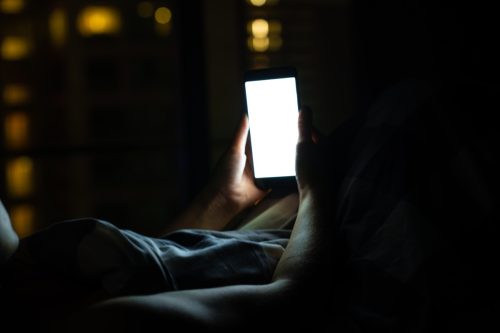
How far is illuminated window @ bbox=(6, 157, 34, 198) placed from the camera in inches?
99.7

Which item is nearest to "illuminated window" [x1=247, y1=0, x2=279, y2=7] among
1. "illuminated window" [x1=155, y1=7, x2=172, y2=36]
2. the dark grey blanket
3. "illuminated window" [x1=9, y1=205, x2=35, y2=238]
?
"illuminated window" [x1=155, y1=7, x2=172, y2=36]

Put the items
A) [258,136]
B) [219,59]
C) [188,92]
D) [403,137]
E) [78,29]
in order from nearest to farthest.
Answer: [403,137], [258,136], [188,92], [219,59], [78,29]

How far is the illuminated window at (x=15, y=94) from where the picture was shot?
8.64 feet

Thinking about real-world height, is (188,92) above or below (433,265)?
above

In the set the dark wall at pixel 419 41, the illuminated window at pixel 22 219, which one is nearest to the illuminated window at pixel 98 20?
the illuminated window at pixel 22 219

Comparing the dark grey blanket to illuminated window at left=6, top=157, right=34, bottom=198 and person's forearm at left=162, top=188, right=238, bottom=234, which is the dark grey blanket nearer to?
person's forearm at left=162, top=188, right=238, bottom=234

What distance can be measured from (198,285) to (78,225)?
13 centimetres

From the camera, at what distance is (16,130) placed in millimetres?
2678

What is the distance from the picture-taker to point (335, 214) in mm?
830

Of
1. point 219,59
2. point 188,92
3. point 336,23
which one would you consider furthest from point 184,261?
point 336,23

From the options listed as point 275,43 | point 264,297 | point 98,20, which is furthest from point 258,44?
point 264,297

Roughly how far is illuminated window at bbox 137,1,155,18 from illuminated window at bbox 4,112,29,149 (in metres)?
0.62

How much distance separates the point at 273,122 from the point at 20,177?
1.85 metres

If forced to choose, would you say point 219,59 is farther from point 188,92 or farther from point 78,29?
point 78,29
